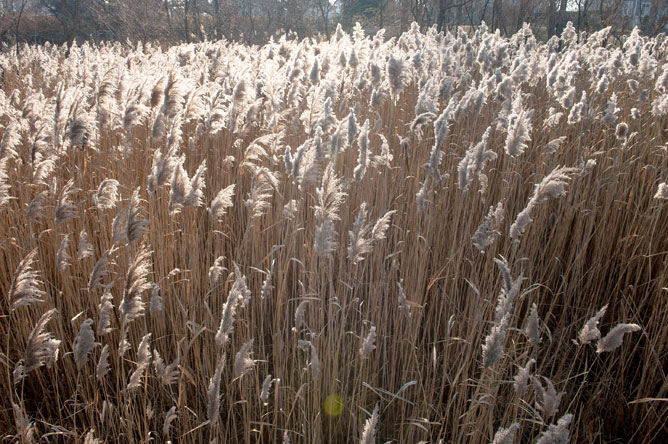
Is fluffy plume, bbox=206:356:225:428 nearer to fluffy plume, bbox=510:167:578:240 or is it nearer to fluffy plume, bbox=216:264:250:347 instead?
fluffy plume, bbox=216:264:250:347

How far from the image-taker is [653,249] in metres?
2.36

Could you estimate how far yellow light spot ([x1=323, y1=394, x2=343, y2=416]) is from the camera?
160cm

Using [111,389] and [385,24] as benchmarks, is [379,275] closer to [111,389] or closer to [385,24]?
[111,389]

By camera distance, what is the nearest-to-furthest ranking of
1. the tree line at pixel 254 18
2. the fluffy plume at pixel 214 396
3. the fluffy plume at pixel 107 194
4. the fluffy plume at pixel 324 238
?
the fluffy plume at pixel 214 396, the fluffy plume at pixel 324 238, the fluffy plume at pixel 107 194, the tree line at pixel 254 18

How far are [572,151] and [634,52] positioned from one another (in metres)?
1.76

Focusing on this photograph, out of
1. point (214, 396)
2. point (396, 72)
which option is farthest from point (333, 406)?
point (396, 72)

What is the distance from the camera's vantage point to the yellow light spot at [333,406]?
160 centimetres

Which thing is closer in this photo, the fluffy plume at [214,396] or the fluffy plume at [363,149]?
the fluffy plume at [214,396]

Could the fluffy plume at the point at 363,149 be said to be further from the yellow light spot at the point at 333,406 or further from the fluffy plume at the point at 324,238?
the yellow light spot at the point at 333,406

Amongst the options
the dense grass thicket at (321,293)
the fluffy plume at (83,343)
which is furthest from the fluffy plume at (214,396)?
the fluffy plume at (83,343)

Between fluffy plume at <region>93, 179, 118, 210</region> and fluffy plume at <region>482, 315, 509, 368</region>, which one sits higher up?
fluffy plume at <region>93, 179, 118, 210</region>

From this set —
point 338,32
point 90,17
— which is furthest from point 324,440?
point 90,17

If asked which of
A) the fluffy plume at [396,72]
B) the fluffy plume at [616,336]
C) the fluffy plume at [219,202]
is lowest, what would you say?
the fluffy plume at [616,336]

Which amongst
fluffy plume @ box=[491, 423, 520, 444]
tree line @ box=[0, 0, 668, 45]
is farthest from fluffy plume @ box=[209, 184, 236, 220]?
tree line @ box=[0, 0, 668, 45]
